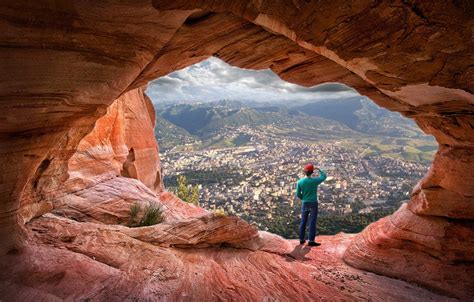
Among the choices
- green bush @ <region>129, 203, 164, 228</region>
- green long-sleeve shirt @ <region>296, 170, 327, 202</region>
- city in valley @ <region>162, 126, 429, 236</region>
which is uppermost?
green long-sleeve shirt @ <region>296, 170, 327, 202</region>

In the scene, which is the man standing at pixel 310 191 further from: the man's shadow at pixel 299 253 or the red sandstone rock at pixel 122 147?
the red sandstone rock at pixel 122 147

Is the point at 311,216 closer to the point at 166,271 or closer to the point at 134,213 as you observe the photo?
the point at 166,271

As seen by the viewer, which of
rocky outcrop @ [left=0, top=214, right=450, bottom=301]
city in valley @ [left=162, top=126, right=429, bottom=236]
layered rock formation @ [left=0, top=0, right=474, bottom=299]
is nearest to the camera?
layered rock formation @ [left=0, top=0, right=474, bottom=299]

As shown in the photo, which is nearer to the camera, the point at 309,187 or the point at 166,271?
the point at 166,271

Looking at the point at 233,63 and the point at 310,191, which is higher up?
the point at 233,63

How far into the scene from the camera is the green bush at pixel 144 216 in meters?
13.2

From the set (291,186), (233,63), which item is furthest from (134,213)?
(291,186)

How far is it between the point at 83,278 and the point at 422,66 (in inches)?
393

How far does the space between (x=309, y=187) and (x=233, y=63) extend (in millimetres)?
5878

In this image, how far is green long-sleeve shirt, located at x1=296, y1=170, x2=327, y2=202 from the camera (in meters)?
11.7

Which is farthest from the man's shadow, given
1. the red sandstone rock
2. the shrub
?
the red sandstone rock

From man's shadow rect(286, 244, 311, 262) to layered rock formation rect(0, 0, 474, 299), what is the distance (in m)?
0.53

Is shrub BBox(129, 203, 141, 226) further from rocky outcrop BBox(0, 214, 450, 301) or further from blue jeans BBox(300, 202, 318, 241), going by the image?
blue jeans BBox(300, 202, 318, 241)

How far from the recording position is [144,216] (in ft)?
44.0
